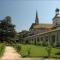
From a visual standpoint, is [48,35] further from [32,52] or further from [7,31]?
[7,31]

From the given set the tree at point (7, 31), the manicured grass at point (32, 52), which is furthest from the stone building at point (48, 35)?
the manicured grass at point (32, 52)

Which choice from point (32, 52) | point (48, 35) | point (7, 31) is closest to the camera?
point (32, 52)

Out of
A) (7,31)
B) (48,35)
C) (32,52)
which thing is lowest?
(32,52)

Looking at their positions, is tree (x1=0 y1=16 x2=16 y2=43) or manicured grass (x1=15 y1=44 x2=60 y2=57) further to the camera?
tree (x1=0 y1=16 x2=16 y2=43)

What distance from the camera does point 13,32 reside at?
236 feet

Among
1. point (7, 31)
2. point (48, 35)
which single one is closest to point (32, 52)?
point (48, 35)

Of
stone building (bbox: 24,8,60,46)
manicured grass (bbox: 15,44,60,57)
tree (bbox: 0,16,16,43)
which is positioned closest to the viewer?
manicured grass (bbox: 15,44,60,57)

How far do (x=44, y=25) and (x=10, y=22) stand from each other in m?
17.4

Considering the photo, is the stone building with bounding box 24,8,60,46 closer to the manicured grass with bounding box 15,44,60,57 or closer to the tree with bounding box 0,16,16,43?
the tree with bounding box 0,16,16,43

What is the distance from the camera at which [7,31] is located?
72.4m

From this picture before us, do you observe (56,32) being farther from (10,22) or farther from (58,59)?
(10,22)

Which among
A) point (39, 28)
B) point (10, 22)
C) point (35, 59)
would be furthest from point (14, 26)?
point (35, 59)

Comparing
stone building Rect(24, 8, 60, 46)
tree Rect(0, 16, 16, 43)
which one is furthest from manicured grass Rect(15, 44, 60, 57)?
tree Rect(0, 16, 16, 43)

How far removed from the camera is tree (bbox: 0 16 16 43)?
72.0 metres
